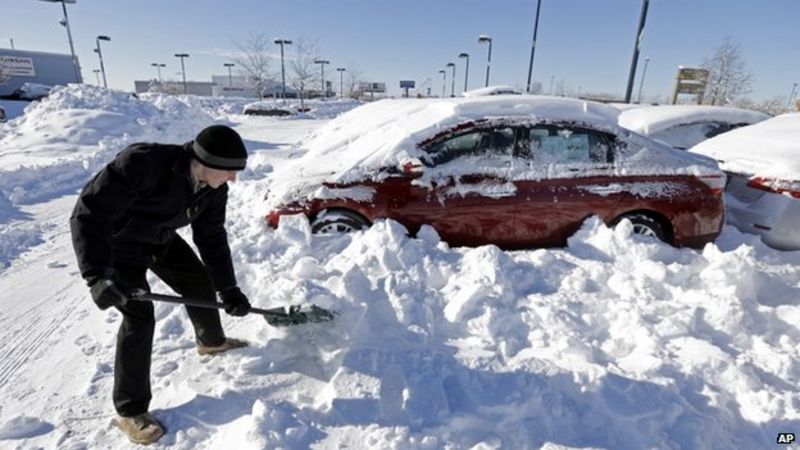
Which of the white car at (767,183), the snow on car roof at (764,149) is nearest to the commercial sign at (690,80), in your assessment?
the snow on car roof at (764,149)

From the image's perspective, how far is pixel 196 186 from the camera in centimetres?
229

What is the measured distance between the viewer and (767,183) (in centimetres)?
449

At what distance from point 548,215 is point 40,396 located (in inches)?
160

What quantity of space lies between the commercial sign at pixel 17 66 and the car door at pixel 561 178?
49.5 m

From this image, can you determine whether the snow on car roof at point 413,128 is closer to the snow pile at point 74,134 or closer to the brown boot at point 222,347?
the brown boot at point 222,347

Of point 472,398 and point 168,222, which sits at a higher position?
point 168,222

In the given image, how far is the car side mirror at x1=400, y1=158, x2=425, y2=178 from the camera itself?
13.1 feet

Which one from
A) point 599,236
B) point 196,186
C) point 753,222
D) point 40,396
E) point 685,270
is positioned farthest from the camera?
point 753,222

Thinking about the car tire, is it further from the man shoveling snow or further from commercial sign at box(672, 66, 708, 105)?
commercial sign at box(672, 66, 708, 105)

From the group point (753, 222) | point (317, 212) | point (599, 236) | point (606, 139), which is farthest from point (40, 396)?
point (753, 222)

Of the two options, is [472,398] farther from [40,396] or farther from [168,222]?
[40,396]

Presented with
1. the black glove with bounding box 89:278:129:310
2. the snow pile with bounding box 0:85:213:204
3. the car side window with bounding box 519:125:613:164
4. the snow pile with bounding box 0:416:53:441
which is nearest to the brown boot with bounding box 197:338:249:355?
the snow pile with bounding box 0:416:53:441

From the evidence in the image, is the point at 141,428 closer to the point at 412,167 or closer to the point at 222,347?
the point at 222,347

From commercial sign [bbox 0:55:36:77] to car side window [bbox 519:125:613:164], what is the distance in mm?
49445
